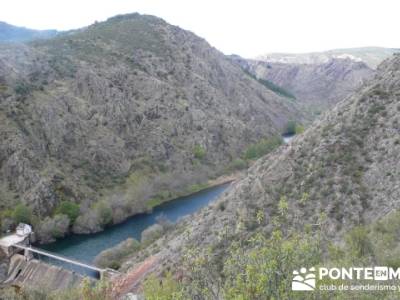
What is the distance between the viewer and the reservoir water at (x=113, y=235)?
62688 mm

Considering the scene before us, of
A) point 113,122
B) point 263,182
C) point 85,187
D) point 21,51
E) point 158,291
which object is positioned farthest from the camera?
point 21,51

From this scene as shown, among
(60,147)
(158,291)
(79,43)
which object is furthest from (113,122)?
(158,291)

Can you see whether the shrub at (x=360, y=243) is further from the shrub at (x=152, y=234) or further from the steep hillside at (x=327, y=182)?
the shrub at (x=152, y=234)

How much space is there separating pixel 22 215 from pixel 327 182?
52968 millimetres

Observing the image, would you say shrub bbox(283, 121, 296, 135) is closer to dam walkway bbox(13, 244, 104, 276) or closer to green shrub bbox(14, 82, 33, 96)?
green shrub bbox(14, 82, 33, 96)

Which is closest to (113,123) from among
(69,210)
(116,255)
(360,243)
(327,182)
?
(69,210)

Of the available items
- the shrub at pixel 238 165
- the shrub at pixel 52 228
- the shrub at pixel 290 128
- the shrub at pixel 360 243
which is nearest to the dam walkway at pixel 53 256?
the shrub at pixel 52 228

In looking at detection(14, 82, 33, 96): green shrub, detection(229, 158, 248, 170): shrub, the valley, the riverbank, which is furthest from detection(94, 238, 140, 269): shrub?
detection(229, 158, 248, 170): shrub

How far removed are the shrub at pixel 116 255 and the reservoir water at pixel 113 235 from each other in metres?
2.02

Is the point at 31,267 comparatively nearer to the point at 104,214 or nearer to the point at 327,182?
the point at 104,214

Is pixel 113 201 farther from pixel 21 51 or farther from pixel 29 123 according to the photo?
pixel 21 51

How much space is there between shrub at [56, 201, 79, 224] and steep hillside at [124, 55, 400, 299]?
36388 millimetres

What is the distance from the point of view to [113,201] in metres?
76.2

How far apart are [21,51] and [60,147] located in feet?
112
